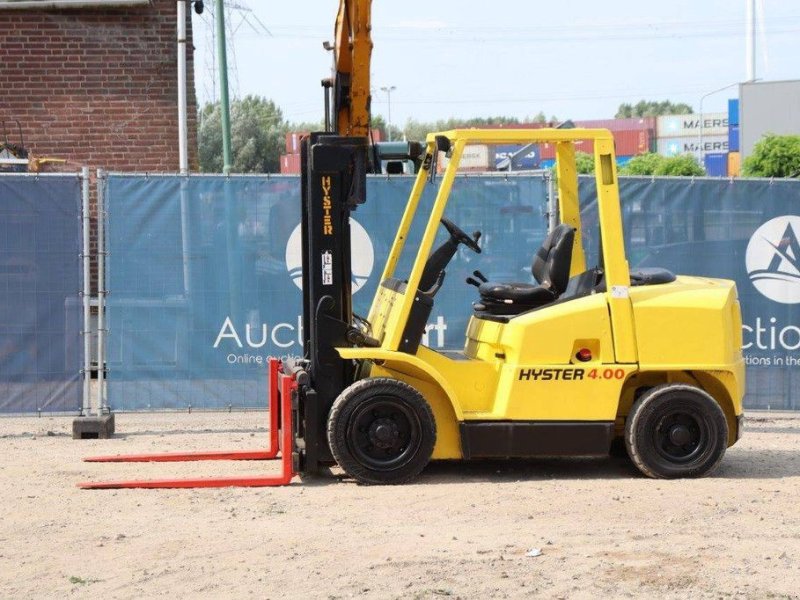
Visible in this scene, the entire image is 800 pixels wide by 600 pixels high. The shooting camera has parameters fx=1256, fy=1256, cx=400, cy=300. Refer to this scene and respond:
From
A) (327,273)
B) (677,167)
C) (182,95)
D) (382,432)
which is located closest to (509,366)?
(382,432)

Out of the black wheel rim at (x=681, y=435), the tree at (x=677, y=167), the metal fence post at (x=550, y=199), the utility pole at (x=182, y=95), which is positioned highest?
the tree at (x=677, y=167)

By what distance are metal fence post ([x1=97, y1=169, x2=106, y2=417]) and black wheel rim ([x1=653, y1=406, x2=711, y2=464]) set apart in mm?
5068

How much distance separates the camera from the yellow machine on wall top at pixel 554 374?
8.45 m

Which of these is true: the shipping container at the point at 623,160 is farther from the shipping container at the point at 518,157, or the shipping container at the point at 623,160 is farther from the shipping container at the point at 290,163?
the shipping container at the point at 290,163

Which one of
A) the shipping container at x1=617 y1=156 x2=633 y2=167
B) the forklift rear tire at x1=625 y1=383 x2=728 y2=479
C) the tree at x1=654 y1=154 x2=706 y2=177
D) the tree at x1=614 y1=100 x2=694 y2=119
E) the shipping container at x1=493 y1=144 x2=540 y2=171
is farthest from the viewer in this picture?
the tree at x1=614 y1=100 x2=694 y2=119

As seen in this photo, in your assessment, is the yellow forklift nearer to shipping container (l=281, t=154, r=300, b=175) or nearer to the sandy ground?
the sandy ground

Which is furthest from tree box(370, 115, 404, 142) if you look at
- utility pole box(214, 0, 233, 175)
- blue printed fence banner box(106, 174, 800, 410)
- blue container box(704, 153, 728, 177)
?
blue printed fence banner box(106, 174, 800, 410)

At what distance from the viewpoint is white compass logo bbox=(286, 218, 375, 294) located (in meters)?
11.7

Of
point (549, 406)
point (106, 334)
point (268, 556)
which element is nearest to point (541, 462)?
point (549, 406)

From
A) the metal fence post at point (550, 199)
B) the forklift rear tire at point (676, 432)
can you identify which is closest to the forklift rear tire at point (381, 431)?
the forklift rear tire at point (676, 432)

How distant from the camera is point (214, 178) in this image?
11.6 meters

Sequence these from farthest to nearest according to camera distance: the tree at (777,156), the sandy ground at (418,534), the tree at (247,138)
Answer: the tree at (247,138) < the tree at (777,156) < the sandy ground at (418,534)

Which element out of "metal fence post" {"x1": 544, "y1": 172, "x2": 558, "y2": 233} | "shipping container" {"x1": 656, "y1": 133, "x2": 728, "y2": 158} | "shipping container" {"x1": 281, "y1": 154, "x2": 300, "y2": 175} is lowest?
"metal fence post" {"x1": 544, "y1": 172, "x2": 558, "y2": 233}

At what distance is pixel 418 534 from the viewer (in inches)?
277
